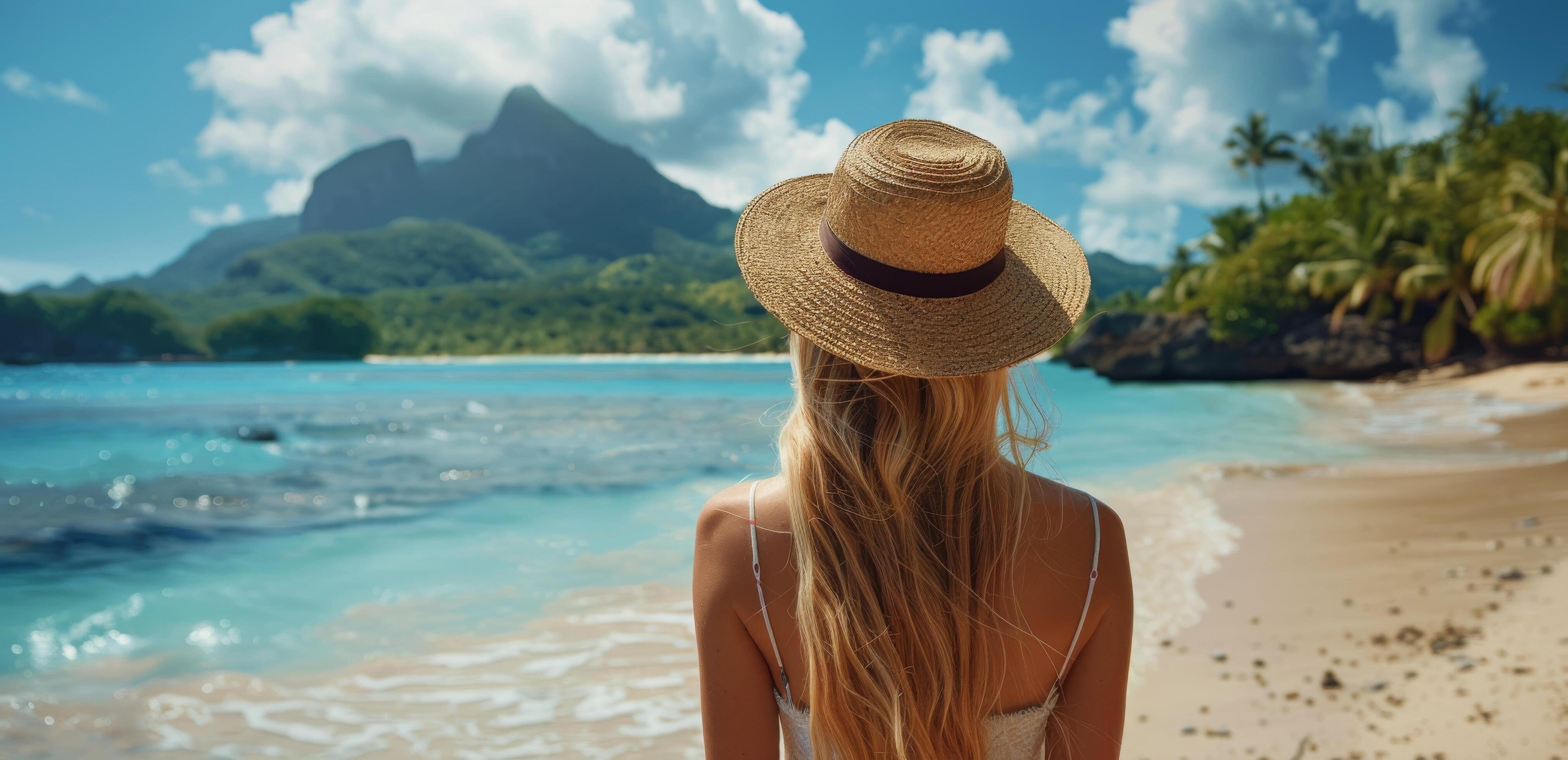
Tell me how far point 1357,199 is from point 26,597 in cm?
3403

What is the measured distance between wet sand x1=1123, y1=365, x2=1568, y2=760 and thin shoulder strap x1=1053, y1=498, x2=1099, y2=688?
7.74ft

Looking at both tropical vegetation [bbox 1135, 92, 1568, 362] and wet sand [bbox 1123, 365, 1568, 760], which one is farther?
tropical vegetation [bbox 1135, 92, 1568, 362]

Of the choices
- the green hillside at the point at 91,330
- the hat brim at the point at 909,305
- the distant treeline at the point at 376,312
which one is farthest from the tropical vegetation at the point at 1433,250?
the green hillside at the point at 91,330

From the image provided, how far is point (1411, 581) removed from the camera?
15.5 feet

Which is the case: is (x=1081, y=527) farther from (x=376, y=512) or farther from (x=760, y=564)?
(x=376, y=512)

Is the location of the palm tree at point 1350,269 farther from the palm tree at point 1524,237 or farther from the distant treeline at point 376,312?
the distant treeline at point 376,312

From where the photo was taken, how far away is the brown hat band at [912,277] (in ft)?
3.65

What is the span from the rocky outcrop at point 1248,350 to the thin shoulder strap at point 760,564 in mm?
28757

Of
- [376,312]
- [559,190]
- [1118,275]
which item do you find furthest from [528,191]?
[1118,275]

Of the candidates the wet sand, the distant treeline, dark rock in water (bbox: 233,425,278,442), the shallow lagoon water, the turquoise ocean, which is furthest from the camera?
the distant treeline

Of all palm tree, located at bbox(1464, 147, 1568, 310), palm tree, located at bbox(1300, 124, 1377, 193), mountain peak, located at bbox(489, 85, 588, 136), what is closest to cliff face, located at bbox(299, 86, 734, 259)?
mountain peak, located at bbox(489, 85, 588, 136)

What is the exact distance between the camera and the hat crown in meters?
1.07

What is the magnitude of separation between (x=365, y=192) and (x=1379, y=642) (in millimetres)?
201527

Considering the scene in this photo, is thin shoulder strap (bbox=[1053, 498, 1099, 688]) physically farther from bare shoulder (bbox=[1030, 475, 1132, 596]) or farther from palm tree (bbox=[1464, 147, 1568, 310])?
palm tree (bbox=[1464, 147, 1568, 310])
